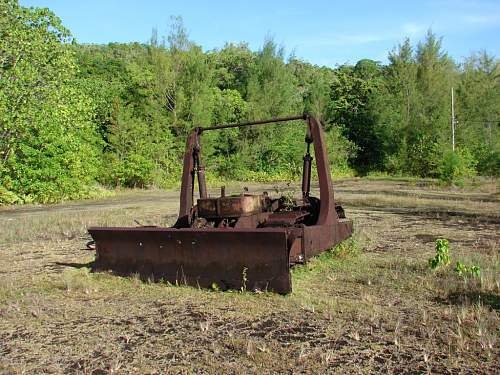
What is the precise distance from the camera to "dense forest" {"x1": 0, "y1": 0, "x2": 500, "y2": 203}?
18.1m

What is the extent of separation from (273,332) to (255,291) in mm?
1093

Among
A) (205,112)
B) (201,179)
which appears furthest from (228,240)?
(205,112)

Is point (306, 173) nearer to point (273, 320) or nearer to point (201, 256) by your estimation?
point (201, 256)

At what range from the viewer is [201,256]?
531 centimetres

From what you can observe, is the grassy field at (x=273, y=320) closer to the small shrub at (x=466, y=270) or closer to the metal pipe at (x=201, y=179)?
the small shrub at (x=466, y=270)

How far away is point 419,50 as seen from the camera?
133 feet

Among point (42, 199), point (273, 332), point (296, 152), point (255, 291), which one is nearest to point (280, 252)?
point (255, 291)

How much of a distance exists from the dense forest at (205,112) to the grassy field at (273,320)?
12.9 meters

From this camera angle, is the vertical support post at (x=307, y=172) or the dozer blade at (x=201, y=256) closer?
the dozer blade at (x=201, y=256)

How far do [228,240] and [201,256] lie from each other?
40 centimetres

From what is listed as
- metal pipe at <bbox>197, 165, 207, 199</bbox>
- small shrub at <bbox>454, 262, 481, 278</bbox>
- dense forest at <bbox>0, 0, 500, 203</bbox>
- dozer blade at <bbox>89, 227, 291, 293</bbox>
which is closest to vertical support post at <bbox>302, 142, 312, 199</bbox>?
metal pipe at <bbox>197, 165, 207, 199</bbox>

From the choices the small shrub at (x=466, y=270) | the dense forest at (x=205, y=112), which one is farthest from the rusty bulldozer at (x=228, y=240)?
the dense forest at (x=205, y=112)

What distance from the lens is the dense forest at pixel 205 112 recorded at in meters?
18.1

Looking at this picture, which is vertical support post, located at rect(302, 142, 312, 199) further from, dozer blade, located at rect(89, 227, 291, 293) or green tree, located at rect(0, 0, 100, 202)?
green tree, located at rect(0, 0, 100, 202)
